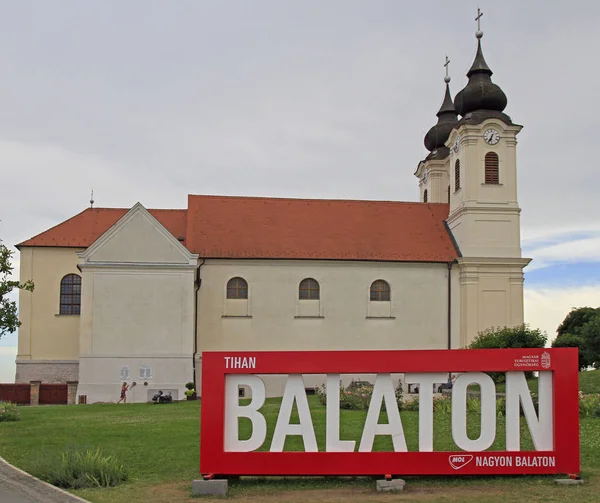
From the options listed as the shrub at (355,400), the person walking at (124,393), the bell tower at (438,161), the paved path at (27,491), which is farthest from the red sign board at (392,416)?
the bell tower at (438,161)

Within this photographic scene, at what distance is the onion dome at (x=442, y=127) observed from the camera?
49688mm

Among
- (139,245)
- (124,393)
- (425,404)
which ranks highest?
Answer: (139,245)

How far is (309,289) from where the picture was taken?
1607 inches

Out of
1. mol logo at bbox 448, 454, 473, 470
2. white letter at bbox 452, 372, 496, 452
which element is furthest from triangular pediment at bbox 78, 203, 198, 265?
mol logo at bbox 448, 454, 473, 470

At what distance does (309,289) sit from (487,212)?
10.1m

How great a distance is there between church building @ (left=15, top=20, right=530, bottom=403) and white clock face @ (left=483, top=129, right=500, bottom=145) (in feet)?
0.17

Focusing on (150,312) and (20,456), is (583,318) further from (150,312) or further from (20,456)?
(20,456)

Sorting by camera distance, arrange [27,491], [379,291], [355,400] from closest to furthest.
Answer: [27,491], [355,400], [379,291]

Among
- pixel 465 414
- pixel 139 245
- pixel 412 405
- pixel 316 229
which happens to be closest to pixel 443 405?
pixel 412 405

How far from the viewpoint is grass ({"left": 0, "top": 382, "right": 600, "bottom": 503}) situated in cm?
1246

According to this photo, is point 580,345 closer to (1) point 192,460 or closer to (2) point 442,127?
(2) point 442,127

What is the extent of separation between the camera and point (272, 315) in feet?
132

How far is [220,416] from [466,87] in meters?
32.5

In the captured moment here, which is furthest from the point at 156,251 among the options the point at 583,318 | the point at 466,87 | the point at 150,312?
the point at 583,318
